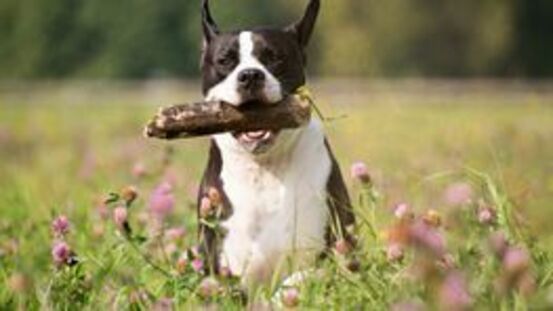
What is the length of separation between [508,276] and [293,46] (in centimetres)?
261

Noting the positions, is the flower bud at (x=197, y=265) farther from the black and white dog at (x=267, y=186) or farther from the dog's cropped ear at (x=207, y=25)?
the dog's cropped ear at (x=207, y=25)

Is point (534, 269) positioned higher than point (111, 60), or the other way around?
point (534, 269)

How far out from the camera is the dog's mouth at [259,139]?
4.79 m

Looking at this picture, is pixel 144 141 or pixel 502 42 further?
pixel 502 42

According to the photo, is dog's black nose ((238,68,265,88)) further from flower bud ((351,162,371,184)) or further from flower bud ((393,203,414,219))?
flower bud ((393,203,414,219))

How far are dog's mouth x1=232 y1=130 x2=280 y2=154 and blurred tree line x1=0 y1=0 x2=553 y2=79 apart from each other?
109ft

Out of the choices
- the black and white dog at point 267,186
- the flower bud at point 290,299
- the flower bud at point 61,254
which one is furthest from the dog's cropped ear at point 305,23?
the flower bud at point 290,299

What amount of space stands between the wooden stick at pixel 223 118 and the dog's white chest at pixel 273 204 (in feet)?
0.52

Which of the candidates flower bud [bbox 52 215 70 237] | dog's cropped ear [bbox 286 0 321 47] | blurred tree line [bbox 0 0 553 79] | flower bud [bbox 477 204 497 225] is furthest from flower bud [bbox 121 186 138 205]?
blurred tree line [bbox 0 0 553 79]

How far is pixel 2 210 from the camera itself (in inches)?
286

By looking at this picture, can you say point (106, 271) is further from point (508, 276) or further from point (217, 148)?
point (508, 276)

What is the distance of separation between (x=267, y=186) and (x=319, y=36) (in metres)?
49.3

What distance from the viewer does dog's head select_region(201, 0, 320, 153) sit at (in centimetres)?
472

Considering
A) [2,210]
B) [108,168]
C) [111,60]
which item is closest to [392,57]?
[111,60]
